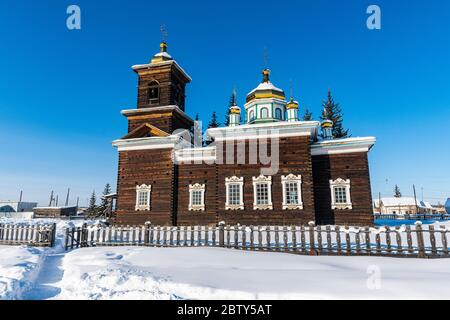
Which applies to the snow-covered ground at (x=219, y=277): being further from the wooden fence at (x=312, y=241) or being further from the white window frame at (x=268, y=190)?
the white window frame at (x=268, y=190)

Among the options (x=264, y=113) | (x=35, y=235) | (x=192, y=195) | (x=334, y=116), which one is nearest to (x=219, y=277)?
(x=35, y=235)

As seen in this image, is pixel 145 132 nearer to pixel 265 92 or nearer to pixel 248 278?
pixel 265 92

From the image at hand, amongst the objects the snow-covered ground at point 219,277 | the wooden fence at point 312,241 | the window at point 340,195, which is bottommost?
the snow-covered ground at point 219,277

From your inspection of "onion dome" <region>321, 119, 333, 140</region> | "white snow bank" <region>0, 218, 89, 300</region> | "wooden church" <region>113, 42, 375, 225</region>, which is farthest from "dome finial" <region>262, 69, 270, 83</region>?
"white snow bank" <region>0, 218, 89, 300</region>

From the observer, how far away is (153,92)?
23953 millimetres

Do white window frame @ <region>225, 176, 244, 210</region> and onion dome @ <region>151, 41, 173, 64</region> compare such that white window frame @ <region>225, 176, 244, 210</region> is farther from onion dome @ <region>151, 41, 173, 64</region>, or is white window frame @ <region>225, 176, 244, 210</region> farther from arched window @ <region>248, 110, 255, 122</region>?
onion dome @ <region>151, 41, 173, 64</region>

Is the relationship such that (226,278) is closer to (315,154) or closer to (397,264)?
(397,264)

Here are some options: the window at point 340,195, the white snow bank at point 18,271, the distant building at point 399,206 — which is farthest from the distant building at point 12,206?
the distant building at point 399,206

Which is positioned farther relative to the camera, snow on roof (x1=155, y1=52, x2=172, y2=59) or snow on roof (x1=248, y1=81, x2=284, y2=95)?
snow on roof (x1=155, y1=52, x2=172, y2=59)

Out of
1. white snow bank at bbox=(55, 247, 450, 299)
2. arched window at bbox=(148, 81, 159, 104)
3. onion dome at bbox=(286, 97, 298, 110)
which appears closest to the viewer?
white snow bank at bbox=(55, 247, 450, 299)

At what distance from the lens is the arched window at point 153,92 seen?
23.8 metres

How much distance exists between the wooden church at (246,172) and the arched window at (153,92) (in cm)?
59

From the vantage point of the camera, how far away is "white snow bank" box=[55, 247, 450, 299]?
5.07m
